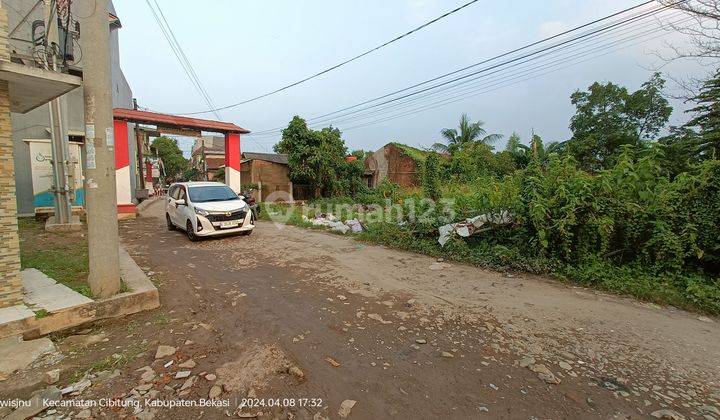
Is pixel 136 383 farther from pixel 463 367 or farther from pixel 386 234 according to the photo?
pixel 386 234

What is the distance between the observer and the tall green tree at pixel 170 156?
44266 mm

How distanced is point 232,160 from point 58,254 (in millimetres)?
8820

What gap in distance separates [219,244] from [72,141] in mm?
6734

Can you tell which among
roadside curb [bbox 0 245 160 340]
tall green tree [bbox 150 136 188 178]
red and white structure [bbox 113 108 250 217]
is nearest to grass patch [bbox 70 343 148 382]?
roadside curb [bbox 0 245 160 340]

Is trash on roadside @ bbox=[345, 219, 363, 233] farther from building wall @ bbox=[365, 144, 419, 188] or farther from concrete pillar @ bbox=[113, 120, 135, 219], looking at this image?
building wall @ bbox=[365, 144, 419, 188]

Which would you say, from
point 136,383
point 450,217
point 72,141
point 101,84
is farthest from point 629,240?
point 72,141

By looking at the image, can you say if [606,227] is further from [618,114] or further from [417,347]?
[618,114]

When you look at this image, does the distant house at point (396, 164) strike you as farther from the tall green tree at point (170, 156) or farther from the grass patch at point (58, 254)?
the tall green tree at point (170, 156)

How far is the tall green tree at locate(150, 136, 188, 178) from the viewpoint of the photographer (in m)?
44.3

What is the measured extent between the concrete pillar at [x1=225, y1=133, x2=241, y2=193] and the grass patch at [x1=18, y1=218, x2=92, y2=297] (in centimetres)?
627

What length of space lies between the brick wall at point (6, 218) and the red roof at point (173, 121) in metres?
9.32

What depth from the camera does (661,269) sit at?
5.18 m

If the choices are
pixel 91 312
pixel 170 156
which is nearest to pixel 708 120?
pixel 91 312

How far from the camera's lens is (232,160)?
14.2 meters
